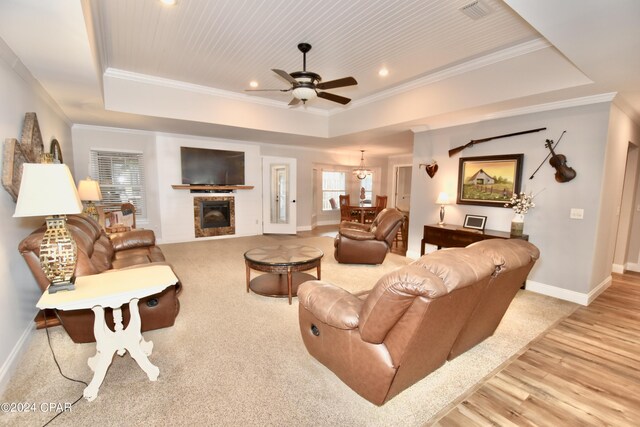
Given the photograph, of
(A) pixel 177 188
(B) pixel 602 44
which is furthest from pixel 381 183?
(B) pixel 602 44

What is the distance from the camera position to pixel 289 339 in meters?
2.53

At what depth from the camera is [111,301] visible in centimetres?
172

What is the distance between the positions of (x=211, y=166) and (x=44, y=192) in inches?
196

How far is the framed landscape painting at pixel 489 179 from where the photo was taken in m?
3.99

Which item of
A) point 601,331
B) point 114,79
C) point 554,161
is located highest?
point 114,79

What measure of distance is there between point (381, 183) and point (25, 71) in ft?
29.7

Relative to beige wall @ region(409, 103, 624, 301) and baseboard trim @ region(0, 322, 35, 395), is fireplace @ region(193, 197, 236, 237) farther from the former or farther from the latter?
beige wall @ region(409, 103, 624, 301)

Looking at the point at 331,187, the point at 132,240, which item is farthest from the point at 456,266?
the point at 331,187

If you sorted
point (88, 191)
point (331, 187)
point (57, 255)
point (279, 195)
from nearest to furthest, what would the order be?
point (57, 255), point (88, 191), point (279, 195), point (331, 187)

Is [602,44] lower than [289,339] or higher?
higher

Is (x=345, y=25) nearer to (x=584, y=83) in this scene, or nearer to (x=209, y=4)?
(x=209, y=4)

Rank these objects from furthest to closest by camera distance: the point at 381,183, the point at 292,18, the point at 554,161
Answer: the point at 381,183, the point at 554,161, the point at 292,18

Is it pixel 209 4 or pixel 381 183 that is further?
pixel 381 183

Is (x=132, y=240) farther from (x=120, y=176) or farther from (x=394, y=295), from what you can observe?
(x=394, y=295)
